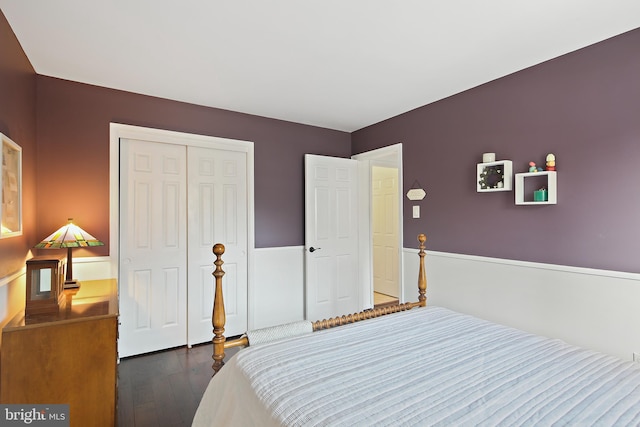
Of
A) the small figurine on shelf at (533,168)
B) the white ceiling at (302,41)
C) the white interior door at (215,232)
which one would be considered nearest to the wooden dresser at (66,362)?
the white interior door at (215,232)

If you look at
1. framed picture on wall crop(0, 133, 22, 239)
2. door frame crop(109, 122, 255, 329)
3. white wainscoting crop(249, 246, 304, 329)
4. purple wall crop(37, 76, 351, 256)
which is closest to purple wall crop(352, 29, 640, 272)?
white wainscoting crop(249, 246, 304, 329)

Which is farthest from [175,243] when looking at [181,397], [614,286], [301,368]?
[614,286]

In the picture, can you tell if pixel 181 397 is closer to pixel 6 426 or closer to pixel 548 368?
pixel 6 426

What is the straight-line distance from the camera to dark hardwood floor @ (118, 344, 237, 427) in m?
2.09

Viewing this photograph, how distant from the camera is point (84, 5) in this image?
1737mm

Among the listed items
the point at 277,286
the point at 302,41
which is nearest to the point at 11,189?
the point at 302,41

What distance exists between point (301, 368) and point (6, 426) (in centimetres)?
151

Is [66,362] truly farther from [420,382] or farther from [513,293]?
[513,293]

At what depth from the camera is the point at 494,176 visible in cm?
266

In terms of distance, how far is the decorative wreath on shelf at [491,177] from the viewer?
2605 millimetres

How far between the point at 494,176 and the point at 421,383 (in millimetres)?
2007

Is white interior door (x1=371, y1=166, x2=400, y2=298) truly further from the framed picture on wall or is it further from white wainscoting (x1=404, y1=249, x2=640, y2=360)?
the framed picture on wall

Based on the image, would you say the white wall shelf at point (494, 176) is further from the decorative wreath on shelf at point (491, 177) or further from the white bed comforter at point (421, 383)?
the white bed comforter at point (421, 383)

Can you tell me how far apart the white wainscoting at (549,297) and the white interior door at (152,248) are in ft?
8.28
